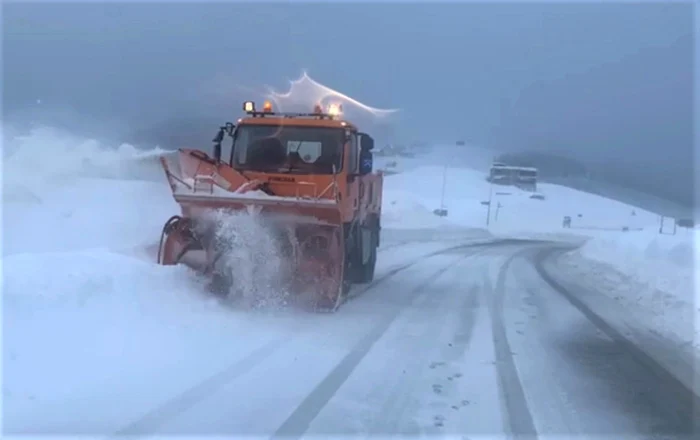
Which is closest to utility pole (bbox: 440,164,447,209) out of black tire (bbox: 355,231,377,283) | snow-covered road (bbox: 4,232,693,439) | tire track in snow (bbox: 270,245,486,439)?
black tire (bbox: 355,231,377,283)

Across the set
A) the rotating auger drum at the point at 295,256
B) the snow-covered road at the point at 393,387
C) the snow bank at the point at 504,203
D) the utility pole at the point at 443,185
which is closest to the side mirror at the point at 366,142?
the rotating auger drum at the point at 295,256

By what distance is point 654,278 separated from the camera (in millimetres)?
17875

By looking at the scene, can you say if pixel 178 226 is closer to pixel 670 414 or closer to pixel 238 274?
pixel 238 274

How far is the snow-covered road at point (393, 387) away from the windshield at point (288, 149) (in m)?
2.38

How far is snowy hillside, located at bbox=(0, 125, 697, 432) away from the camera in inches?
272

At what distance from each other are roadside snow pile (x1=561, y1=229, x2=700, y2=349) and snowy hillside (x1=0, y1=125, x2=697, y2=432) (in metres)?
0.07

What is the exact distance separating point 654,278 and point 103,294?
41.8 feet

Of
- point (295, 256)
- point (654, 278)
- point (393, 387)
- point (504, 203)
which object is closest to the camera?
point (393, 387)

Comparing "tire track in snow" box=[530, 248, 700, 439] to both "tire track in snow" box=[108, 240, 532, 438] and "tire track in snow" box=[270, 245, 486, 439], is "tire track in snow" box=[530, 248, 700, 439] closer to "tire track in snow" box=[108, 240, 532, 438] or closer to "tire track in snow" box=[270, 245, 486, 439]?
"tire track in snow" box=[270, 245, 486, 439]

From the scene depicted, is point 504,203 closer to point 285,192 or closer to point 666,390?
point 285,192

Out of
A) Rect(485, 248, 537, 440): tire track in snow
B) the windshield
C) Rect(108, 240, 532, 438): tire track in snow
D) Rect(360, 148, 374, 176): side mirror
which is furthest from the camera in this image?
Rect(360, 148, 374, 176): side mirror

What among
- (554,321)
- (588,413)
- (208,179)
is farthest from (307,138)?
(588,413)

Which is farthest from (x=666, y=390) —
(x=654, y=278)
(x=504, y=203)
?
(x=504, y=203)

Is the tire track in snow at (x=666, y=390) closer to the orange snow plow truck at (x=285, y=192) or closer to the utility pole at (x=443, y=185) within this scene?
the orange snow plow truck at (x=285, y=192)
